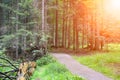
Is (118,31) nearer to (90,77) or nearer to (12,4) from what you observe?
(12,4)

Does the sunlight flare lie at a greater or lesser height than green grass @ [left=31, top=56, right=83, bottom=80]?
greater

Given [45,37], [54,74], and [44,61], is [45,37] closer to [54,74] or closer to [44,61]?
[44,61]

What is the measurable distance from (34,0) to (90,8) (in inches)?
431

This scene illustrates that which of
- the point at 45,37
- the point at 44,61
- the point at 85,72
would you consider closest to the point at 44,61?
the point at 44,61

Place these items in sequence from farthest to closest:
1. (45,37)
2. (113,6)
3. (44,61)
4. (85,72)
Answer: (113,6)
(45,37)
(44,61)
(85,72)

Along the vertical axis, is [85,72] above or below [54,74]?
below

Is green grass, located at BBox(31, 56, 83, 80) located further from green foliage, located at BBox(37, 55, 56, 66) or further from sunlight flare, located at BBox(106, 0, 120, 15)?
sunlight flare, located at BBox(106, 0, 120, 15)

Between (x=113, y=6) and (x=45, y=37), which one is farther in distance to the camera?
(x=113, y=6)

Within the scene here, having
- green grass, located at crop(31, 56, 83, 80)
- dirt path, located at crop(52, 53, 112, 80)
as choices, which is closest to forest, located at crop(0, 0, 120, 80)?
green grass, located at crop(31, 56, 83, 80)

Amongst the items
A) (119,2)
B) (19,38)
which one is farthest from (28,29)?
(119,2)

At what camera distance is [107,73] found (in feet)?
48.0

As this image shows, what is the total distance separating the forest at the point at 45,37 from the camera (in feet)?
41.2

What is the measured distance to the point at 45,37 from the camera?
21.2 meters

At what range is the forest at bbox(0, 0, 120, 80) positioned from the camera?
12559mm
